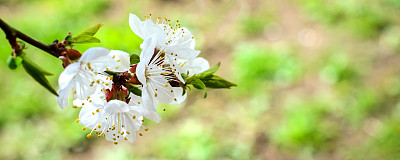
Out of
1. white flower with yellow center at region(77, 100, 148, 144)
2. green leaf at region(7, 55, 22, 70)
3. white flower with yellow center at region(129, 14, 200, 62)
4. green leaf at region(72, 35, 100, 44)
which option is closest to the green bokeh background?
white flower with yellow center at region(77, 100, 148, 144)

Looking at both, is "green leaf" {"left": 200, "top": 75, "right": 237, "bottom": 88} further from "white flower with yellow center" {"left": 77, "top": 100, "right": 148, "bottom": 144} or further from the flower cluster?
"white flower with yellow center" {"left": 77, "top": 100, "right": 148, "bottom": 144}

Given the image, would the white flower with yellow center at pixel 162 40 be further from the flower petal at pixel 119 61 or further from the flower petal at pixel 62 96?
the flower petal at pixel 62 96


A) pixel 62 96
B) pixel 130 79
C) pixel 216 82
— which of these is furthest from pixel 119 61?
pixel 216 82

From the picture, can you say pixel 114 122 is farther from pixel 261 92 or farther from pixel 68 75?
pixel 261 92

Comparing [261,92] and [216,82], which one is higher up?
[261,92]

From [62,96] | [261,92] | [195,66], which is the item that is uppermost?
[261,92]
